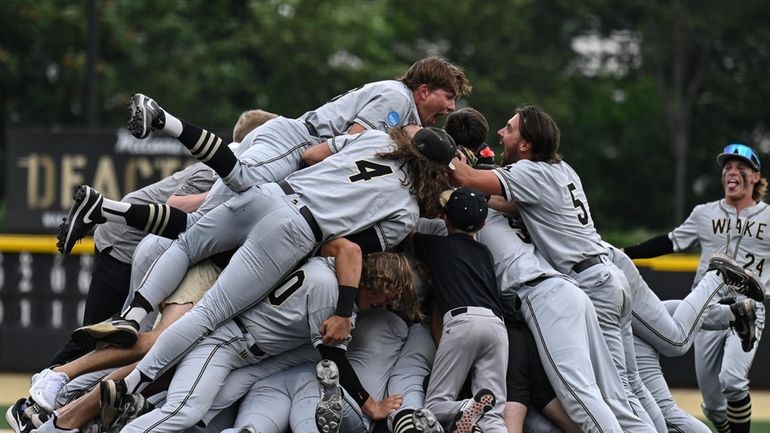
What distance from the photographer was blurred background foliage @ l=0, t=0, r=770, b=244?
2814 centimetres

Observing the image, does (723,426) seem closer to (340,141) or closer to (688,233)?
(688,233)

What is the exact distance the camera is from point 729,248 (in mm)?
9734

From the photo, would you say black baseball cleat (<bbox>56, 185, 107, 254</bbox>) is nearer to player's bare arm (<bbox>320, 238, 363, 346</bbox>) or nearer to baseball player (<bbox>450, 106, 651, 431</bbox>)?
player's bare arm (<bbox>320, 238, 363, 346</bbox>)

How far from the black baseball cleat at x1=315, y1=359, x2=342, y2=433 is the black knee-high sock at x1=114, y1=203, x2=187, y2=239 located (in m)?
1.24

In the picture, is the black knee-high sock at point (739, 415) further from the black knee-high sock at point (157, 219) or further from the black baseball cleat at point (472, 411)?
the black knee-high sock at point (157, 219)

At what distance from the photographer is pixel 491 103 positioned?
99.3ft

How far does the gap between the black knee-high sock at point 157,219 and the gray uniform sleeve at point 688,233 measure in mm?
4195

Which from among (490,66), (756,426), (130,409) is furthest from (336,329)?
(490,66)

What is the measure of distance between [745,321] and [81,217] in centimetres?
453

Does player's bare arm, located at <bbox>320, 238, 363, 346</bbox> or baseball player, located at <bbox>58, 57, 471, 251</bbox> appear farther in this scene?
baseball player, located at <bbox>58, 57, 471, 251</bbox>

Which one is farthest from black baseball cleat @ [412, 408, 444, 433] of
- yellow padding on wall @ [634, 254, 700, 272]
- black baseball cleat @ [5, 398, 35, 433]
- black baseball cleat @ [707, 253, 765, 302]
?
yellow padding on wall @ [634, 254, 700, 272]

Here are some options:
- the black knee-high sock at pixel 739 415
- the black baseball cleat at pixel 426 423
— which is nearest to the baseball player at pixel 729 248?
the black knee-high sock at pixel 739 415

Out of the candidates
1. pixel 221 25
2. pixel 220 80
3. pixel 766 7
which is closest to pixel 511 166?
pixel 220 80

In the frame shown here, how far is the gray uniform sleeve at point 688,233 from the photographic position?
9711 millimetres
